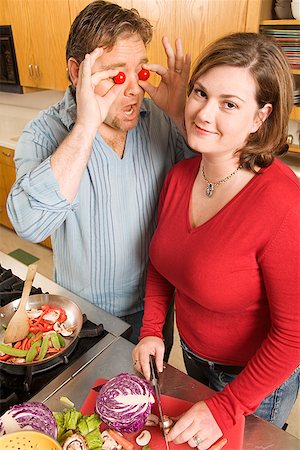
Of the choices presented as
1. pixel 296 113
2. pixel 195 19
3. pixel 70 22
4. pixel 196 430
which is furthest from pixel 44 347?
pixel 70 22

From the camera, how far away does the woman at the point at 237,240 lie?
2.71 feet

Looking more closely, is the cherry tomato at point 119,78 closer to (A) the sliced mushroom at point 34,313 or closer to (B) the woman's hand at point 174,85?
(B) the woman's hand at point 174,85

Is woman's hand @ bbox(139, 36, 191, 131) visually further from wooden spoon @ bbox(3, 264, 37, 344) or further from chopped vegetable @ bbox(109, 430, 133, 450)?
chopped vegetable @ bbox(109, 430, 133, 450)

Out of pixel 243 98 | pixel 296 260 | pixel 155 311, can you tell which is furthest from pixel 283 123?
pixel 155 311

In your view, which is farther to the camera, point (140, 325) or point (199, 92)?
point (140, 325)

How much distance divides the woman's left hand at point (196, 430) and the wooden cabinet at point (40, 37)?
7.83 feet

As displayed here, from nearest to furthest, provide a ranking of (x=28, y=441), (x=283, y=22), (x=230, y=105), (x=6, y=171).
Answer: (x=28, y=441) → (x=230, y=105) → (x=283, y=22) → (x=6, y=171)

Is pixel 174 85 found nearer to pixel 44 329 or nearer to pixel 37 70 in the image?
pixel 44 329

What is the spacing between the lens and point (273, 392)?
3.25 feet

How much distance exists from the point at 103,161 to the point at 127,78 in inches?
9.2

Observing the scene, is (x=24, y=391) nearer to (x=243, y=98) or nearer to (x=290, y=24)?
(x=243, y=98)

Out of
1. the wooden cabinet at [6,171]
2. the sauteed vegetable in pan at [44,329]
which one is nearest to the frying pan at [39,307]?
the sauteed vegetable in pan at [44,329]

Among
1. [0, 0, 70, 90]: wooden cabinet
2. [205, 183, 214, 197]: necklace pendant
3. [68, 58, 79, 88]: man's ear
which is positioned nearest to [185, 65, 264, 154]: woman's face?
[205, 183, 214, 197]: necklace pendant

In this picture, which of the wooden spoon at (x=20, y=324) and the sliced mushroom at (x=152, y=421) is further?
the wooden spoon at (x=20, y=324)
